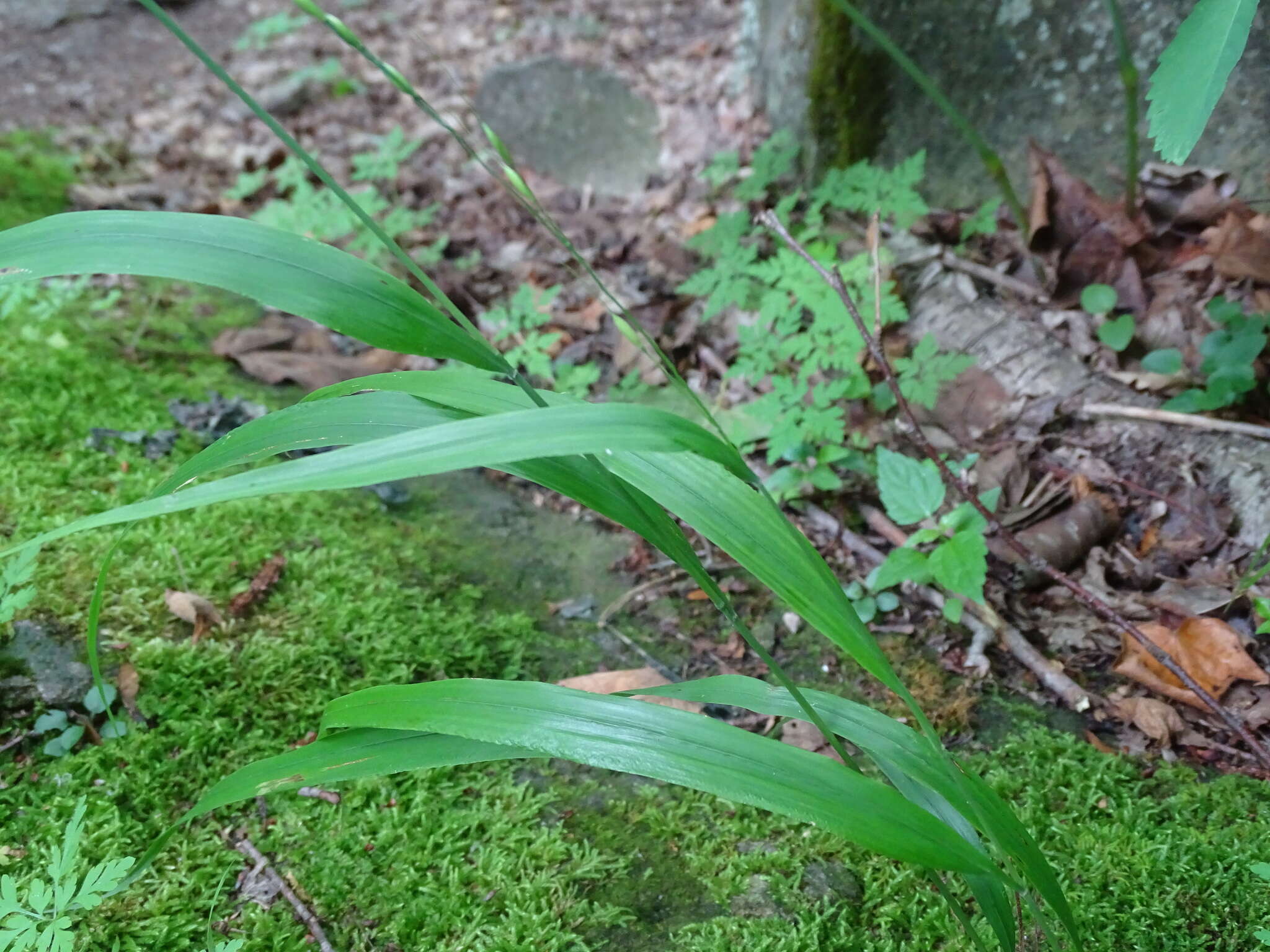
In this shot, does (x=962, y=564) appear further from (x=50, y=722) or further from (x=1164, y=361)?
(x=50, y=722)

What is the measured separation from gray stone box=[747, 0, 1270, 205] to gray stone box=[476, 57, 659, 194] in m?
1.29

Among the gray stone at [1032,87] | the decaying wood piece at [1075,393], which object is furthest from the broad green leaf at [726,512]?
the gray stone at [1032,87]

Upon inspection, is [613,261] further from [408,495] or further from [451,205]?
[408,495]

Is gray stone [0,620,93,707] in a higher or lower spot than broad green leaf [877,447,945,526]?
lower

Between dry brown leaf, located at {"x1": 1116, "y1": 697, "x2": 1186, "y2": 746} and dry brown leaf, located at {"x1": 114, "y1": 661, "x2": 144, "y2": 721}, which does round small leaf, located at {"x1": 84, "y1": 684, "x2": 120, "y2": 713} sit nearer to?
dry brown leaf, located at {"x1": 114, "y1": 661, "x2": 144, "y2": 721}

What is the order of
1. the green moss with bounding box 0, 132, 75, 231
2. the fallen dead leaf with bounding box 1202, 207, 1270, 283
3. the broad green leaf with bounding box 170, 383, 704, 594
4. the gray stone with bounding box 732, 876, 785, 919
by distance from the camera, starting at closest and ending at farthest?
the broad green leaf with bounding box 170, 383, 704, 594 → the gray stone with bounding box 732, 876, 785, 919 → the fallen dead leaf with bounding box 1202, 207, 1270, 283 → the green moss with bounding box 0, 132, 75, 231

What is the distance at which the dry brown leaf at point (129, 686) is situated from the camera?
1.45m

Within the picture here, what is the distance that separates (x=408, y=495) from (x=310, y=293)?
4.67ft

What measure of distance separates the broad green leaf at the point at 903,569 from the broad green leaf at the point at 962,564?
0.16 feet

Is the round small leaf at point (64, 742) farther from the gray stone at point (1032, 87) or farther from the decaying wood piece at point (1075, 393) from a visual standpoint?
the gray stone at point (1032, 87)

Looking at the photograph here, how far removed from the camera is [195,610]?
1.62 metres

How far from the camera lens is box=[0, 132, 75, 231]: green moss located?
3074 millimetres

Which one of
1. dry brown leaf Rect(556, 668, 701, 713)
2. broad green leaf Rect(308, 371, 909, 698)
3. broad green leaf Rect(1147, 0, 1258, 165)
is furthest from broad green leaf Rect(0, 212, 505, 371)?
broad green leaf Rect(1147, 0, 1258, 165)

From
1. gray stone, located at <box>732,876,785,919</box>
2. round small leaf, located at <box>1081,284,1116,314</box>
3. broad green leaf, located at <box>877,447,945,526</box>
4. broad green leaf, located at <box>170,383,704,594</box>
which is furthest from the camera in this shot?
round small leaf, located at <box>1081,284,1116,314</box>
